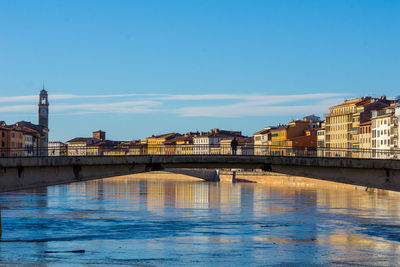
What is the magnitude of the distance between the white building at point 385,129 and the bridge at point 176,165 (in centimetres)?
5868

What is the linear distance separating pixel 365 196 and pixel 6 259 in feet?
152

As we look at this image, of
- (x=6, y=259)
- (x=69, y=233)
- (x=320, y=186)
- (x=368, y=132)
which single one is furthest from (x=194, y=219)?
(x=368, y=132)

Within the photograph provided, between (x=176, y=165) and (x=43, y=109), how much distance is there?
13881cm

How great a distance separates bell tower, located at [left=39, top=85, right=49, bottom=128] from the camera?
178 m

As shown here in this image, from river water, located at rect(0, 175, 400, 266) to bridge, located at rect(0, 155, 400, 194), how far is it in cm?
245

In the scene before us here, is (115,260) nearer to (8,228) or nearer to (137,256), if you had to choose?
(137,256)

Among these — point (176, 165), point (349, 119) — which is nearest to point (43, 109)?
point (349, 119)

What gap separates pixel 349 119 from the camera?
407ft

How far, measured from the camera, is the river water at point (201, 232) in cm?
3294

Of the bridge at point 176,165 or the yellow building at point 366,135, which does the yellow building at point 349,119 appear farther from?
the bridge at point 176,165

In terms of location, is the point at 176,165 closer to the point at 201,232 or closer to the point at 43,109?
the point at 201,232

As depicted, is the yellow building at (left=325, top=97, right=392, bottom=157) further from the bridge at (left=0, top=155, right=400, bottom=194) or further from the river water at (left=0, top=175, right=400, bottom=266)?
the bridge at (left=0, top=155, right=400, bottom=194)

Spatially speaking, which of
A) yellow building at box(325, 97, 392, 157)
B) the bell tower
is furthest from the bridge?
the bell tower

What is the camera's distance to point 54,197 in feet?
234
